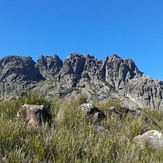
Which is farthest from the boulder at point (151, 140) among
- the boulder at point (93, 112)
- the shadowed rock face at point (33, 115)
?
the shadowed rock face at point (33, 115)

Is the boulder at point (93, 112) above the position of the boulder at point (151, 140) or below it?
above

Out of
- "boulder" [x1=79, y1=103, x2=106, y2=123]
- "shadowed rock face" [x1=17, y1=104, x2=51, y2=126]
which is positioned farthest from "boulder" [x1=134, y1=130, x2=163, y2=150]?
"shadowed rock face" [x1=17, y1=104, x2=51, y2=126]

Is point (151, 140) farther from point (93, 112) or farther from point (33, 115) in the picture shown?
point (33, 115)

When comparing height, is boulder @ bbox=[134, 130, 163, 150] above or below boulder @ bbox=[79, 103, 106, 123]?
below

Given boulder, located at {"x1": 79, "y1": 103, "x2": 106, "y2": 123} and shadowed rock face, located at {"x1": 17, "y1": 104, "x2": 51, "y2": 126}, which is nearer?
shadowed rock face, located at {"x1": 17, "y1": 104, "x2": 51, "y2": 126}

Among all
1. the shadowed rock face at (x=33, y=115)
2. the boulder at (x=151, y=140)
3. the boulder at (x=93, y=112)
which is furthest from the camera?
the boulder at (x=93, y=112)

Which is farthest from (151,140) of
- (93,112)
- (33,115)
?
(33,115)

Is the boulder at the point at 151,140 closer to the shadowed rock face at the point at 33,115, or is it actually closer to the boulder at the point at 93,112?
the boulder at the point at 93,112

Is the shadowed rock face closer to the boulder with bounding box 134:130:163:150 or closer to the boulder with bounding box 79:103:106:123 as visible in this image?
the boulder with bounding box 79:103:106:123

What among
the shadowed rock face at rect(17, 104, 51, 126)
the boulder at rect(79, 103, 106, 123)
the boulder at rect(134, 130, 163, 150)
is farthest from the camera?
the boulder at rect(79, 103, 106, 123)

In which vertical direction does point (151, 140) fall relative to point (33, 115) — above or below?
below

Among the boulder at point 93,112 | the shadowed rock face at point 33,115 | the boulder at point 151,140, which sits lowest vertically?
the boulder at point 151,140

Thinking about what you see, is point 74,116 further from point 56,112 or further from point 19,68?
point 19,68

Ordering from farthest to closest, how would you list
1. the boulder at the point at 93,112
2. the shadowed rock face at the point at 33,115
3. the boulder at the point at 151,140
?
1. the boulder at the point at 93,112
2. the shadowed rock face at the point at 33,115
3. the boulder at the point at 151,140
